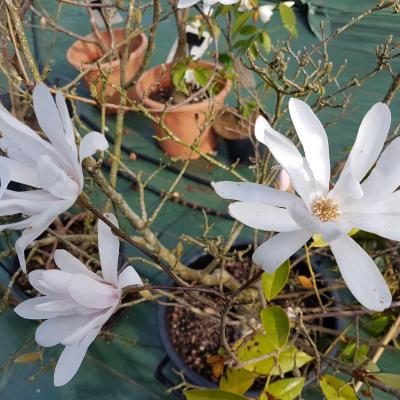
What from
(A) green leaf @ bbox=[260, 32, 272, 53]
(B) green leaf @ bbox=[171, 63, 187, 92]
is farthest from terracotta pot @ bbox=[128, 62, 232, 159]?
(A) green leaf @ bbox=[260, 32, 272, 53]

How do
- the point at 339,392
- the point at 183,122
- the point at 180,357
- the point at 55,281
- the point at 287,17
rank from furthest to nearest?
the point at 183,122 → the point at 287,17 → the point at 180,357 → the point at 339,392 → the point at 55,281

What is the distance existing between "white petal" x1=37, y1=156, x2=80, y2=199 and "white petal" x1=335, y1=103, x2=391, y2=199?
0.33 meters

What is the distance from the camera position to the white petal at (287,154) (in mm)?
484

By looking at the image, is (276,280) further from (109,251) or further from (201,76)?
(201,76)

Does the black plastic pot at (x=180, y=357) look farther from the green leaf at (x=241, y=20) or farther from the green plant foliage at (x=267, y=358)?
the green leaf at (x=241, y=20)

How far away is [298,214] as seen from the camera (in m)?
0.42

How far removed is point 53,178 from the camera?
0.47 metres

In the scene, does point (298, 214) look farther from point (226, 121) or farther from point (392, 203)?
point (226, 121)

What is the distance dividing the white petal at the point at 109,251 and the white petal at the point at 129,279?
1.3 inches

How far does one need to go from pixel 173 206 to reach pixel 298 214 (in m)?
1.29

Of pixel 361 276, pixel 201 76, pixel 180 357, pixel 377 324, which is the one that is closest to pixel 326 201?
pixel 361 276

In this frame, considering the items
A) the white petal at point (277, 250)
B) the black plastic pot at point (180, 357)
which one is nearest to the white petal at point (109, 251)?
the white petal at point (277, 250)

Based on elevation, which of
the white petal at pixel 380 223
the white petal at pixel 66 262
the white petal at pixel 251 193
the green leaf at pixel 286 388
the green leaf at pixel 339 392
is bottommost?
the green leaf at pixel 286 388

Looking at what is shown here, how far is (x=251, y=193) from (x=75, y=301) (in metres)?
0.26
